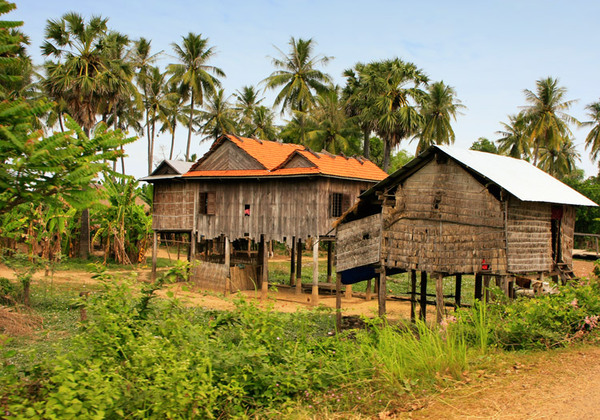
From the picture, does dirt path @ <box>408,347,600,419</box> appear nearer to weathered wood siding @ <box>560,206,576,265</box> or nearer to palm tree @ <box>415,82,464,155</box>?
weathered wood siding @ <box>560,206,576,265</box>

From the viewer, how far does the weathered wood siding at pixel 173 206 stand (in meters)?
25.9

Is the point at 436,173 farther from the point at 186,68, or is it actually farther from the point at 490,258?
the point at 186,68

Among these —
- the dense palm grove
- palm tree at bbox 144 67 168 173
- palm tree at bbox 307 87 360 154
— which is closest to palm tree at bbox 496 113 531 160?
the dense palm grove

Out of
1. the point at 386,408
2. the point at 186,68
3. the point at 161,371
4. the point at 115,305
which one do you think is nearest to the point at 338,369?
the point at 386,408

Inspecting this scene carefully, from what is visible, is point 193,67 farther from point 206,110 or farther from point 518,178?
point 518,178

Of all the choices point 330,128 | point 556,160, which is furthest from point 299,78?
point 556,160

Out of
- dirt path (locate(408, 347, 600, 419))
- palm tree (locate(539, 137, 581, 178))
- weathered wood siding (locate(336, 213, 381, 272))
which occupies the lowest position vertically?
dirt path (locate(408, 347, 600, 419))

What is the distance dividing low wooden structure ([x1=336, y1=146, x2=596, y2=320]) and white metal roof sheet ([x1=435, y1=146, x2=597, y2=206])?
0.05 m

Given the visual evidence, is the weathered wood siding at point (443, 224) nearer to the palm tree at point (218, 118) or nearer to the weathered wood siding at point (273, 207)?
the weathered wood siding at point (273, 207)

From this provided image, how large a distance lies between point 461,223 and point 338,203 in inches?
375

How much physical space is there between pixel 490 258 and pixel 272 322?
7107 millimetres

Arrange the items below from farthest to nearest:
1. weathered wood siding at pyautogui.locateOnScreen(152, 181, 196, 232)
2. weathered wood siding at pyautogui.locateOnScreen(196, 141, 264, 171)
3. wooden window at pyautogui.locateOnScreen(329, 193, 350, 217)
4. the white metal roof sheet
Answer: weathered wood siding at pyautogui.locateOnScreen(152, 181, 196, 232) < weathered wood siding at pyautogui.locateOnScreen(196, 141, 264, 171) < wooden window at pyautogui.locateOnScreen(329, 193, 350, 217) < the white metal roof sheet

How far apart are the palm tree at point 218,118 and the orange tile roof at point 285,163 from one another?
22.7 meters

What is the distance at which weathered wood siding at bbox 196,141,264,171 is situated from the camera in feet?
78.6
